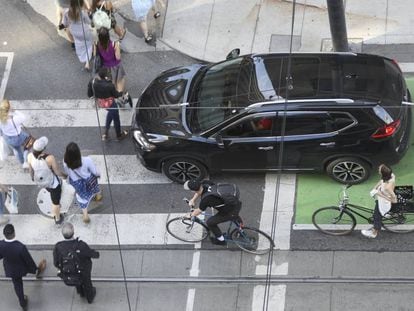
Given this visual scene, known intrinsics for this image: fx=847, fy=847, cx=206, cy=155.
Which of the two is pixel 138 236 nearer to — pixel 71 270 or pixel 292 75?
pixel 71 270

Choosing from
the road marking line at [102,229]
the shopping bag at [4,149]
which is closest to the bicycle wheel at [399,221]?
the road marking line at [102,229]

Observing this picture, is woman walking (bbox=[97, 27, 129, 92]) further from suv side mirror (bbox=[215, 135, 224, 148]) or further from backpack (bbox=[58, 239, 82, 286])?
backpack (bbox=[58, 239, 82, 286])

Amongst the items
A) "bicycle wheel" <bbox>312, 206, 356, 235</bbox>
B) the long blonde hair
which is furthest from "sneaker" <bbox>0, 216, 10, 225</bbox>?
"bicycle wheel" <bbox>312, 206, 356, 235</bbox>

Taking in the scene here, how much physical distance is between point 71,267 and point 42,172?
171 cm

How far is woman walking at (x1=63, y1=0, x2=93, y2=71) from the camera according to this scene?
14.7 metres

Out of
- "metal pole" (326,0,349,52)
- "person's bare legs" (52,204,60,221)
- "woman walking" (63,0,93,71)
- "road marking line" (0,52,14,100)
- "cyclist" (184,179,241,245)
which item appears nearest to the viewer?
"cyclist" (184,179,241,245)

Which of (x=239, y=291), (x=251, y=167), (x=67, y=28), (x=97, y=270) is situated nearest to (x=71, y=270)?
(x=97, y=270)

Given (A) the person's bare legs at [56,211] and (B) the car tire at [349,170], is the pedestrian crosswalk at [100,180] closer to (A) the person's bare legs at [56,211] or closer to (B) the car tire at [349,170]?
(A) the person's bare legs at [56,211]

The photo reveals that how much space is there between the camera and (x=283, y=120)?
12531 millimetres

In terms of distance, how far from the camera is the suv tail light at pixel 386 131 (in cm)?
1248

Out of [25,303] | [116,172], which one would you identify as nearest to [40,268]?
[25,303]

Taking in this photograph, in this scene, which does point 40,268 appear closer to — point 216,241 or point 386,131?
point 216,241

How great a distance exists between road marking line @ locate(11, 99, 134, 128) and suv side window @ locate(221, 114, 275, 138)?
245 centimetres

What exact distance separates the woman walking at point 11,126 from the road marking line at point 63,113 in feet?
4.79
